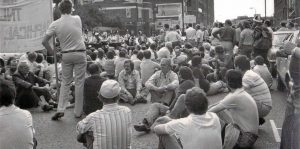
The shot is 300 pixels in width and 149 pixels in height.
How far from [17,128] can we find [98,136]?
0.87m

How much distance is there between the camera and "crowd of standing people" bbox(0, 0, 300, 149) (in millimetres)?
5559

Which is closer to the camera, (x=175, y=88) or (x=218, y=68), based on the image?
(x=175, y=88)

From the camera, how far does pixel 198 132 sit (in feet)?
17.9

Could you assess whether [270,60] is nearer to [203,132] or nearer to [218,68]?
[218,68]

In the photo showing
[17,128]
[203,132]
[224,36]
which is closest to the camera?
[203,132]

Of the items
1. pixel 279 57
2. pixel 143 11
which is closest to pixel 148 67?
Result: pixel 279 57

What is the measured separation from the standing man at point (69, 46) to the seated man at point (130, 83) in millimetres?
3381

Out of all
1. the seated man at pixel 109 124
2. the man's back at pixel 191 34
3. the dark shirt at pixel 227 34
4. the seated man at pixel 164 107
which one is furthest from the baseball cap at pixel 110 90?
the man's back at pixel 191 34

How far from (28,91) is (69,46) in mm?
2737

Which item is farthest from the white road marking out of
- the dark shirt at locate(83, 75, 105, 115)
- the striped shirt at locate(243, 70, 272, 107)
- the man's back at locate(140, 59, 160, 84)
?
the man's back at locate(140, 59, 160, 84)

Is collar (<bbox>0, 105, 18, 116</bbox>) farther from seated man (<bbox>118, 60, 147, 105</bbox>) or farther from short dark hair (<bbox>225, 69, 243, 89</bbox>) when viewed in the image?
seated man (<bbox>118, 60, 147, 105</bbox>)

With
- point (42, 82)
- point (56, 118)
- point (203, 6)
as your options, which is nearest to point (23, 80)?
point (42, 82)

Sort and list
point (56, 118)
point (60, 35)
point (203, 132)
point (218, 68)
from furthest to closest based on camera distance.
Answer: point (218, 68) < point (56, 118) < point (60, 35) < point (203, 132)

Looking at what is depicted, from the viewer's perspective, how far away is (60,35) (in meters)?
9.80
